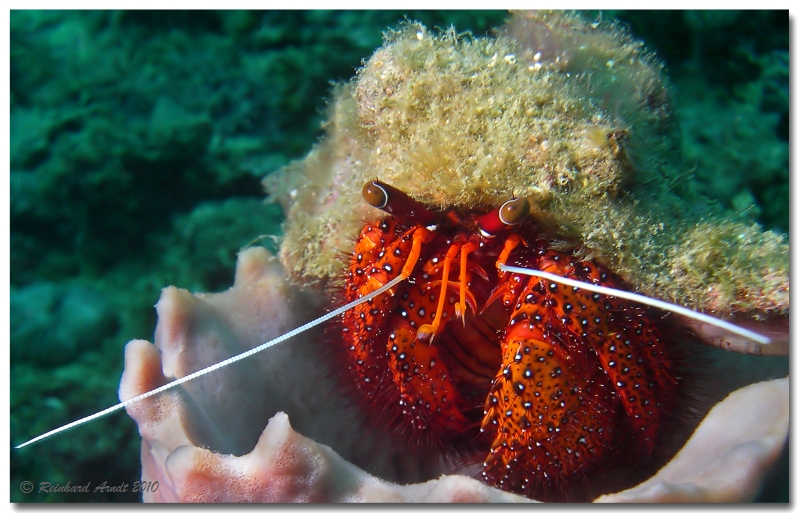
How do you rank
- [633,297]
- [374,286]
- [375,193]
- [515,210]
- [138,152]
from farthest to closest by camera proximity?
[138,152] < [374,286] < [375,193] < [515,210] < [633,297]

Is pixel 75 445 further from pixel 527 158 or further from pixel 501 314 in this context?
pixel 527 158

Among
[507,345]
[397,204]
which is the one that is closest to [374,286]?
[397,204]

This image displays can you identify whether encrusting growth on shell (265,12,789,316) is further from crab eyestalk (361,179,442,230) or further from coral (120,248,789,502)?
coral (120,248,789,502)

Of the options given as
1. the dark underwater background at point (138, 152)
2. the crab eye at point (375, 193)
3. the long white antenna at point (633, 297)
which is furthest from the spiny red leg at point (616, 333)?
the dark underwater background at point (138, 152)

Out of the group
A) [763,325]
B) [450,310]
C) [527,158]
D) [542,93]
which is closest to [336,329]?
[450,310]

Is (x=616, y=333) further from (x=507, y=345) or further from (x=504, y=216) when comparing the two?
(x=504, y=216)

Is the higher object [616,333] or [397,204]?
[397,204]

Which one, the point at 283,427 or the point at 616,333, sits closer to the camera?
the point at 283,427

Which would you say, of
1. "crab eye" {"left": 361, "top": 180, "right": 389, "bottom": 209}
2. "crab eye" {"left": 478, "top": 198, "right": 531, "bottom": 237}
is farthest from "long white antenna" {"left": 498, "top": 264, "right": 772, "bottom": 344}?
"crab eye" {"left": 361, "top": 180, "right": 389, "bottom": 209}
